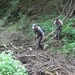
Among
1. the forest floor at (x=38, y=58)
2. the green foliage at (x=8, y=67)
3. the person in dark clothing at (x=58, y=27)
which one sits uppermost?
the green foliage at (x=8, y=67)

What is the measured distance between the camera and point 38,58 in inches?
486

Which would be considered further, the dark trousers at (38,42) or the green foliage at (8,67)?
the dark trousers at (38,42)

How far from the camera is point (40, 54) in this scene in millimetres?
12859

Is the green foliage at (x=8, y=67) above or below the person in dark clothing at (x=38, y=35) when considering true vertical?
above

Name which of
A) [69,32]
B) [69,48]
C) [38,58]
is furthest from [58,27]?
[38,58]

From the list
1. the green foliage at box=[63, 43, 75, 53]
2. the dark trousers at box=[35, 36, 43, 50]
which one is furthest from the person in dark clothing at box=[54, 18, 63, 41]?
the dark trousers at box=[35, 36, 43, 50]

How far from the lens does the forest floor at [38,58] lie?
35.8ft

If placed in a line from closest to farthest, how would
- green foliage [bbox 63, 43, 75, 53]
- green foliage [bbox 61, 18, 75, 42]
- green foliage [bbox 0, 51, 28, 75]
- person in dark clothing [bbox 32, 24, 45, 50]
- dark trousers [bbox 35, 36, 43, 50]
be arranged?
green foliage [bbox 0, 51, 28, 75] < green foliage [bbox 63, 43, 75, 53] < person in dark clothing [bbox 32, 24, 45, 50] < dark trousers [bbox 35, 36, 43, 50] < green foliage [bbox 61, 18, 75, 42]

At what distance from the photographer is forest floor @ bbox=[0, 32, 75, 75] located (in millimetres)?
10922

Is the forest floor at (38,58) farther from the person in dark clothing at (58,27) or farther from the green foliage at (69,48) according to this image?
the person in dark clothing at (58,27)

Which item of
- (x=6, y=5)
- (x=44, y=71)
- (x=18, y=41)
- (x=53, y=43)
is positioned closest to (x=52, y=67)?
(x=44, y=71)

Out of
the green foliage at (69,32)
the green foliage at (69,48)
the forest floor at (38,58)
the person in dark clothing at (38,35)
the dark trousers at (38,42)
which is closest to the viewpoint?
the forest floor at (38,58)

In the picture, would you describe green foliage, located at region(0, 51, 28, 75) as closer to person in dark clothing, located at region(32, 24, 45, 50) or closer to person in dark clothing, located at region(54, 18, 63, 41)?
person in dark clothing, located at region(32, 24, 45, 50)

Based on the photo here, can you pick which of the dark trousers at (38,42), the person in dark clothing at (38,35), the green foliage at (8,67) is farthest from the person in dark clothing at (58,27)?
the green foliage at (8,67)
